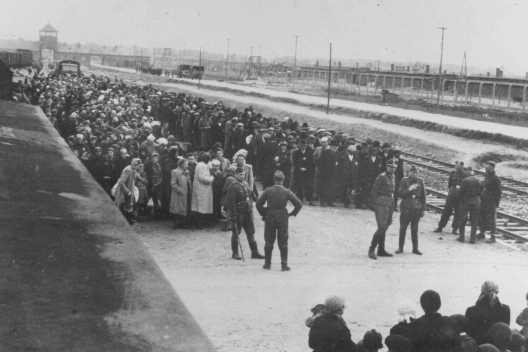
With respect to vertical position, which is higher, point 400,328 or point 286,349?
point 400,328

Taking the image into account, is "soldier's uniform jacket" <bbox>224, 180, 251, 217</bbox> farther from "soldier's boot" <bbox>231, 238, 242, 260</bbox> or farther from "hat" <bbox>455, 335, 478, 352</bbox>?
"hat" <bbox>455, 335, 478, 352</bbox>

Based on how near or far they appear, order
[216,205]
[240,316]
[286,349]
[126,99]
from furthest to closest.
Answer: [126,99] → [216,205] → [240,316] → [286,349]

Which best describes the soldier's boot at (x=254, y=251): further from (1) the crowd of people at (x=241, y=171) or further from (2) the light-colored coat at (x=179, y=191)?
(2) the light-colored coat at (x=179, y=191)

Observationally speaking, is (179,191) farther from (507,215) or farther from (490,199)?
(507,215)

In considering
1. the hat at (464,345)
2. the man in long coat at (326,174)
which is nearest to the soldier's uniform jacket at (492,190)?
the man in long coat at (326,174)

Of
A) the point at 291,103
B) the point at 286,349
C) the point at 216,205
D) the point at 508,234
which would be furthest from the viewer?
the point at 291,103

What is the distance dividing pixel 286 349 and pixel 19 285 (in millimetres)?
2908

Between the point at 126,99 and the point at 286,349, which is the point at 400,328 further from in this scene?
the point at 126,99

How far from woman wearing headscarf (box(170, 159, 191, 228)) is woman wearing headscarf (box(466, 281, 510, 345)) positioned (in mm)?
6915

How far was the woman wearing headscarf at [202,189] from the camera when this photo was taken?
11.9 meters

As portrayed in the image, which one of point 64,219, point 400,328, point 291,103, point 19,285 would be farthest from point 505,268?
point 291,103

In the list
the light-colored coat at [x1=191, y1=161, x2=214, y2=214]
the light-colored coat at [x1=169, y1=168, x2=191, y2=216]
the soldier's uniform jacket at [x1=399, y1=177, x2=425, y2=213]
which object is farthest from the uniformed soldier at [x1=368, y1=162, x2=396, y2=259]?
the light-colored coat at [x1=169, y1=168, x2=191, y2=216]

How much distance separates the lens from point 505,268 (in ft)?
35.0

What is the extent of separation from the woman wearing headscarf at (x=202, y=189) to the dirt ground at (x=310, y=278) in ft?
1.51
